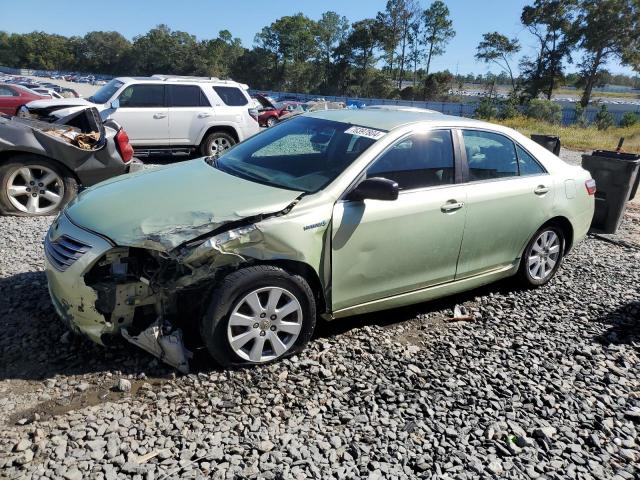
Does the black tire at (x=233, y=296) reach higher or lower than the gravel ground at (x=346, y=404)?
higher

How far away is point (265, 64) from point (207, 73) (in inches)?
459

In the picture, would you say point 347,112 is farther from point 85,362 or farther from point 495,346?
point 85,362

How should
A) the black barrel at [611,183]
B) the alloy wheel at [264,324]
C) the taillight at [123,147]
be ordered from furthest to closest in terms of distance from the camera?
the black barrel at [611,183] → the taillight at [123,147] → the alloy wheel at [264,324]

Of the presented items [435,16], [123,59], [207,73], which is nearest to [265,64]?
[207,73]

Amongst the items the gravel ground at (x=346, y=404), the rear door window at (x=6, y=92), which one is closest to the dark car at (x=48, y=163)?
the gravel ground at (x=346, y=404)

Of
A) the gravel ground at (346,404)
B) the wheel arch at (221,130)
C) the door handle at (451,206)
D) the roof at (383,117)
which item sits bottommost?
the gravel ground at (346,404)

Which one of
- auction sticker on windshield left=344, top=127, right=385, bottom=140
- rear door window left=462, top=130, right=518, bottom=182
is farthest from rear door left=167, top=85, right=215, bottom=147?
rear door window left=462, top=130, right=518, bottom=182

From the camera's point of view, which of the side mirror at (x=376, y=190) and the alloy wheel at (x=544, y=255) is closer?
the side mirror at (x=376, y=190)

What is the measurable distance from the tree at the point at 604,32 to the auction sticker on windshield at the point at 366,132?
52.1 metres

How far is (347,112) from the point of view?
458 cm

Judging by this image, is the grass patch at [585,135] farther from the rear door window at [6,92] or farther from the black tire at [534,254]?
the rear door window at [6,92]

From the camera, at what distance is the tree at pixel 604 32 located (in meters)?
49.1

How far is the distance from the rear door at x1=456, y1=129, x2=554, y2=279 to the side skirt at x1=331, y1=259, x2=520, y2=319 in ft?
0.20

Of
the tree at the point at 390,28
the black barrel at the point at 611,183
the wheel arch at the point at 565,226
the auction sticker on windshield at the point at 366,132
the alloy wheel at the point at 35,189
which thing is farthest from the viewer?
the tree at the point at 390,28
